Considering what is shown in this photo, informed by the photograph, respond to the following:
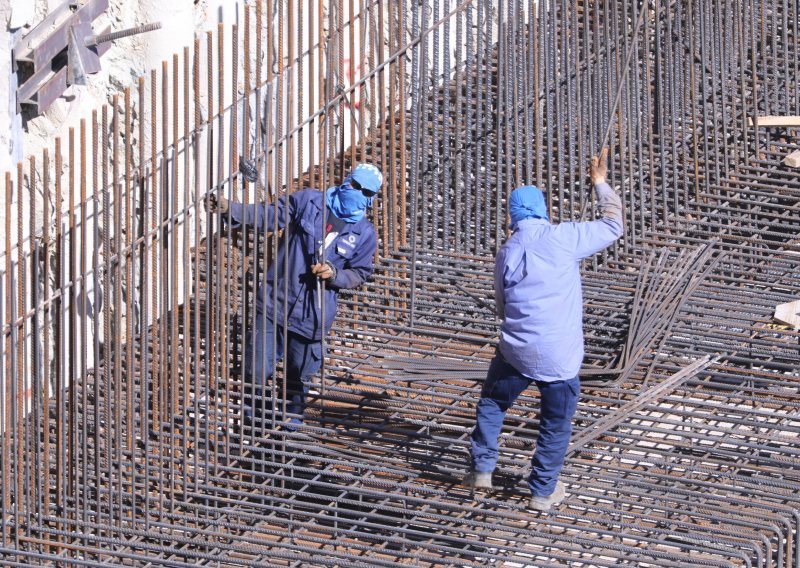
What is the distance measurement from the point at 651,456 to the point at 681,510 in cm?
71

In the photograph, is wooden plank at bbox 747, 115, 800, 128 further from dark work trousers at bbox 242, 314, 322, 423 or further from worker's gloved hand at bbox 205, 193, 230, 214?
worker's gloved hand at bbox 205, 193, 230, 214

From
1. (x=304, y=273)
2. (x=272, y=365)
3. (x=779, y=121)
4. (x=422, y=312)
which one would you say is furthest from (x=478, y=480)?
(x=779, y=121)

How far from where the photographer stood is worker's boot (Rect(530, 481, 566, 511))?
358 inches

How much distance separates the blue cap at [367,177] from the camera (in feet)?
33.5

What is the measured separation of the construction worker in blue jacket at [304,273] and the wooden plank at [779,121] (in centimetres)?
327

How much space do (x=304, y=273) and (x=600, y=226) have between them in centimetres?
192

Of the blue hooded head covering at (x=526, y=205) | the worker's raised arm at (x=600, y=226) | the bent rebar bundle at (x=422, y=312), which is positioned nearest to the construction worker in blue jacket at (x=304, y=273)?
the bent rebar bundle at (x=422, y=312)

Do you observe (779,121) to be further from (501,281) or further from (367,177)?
(501,281)

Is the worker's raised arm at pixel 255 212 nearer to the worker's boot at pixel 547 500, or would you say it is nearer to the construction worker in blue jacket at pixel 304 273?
the construction worker in blue jacket at pixel 304 273

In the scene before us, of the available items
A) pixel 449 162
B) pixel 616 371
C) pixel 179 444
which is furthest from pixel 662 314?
pixel 179 444

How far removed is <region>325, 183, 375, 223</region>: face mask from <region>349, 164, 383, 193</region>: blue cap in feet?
0.19

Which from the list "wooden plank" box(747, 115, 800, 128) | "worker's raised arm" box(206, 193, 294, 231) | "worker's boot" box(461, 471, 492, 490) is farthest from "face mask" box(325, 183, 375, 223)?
"wooden plank" box(747, 115, 800, 128)

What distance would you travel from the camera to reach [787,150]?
12.3 m

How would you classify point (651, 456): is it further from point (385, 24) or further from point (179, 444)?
point (385, 24)
